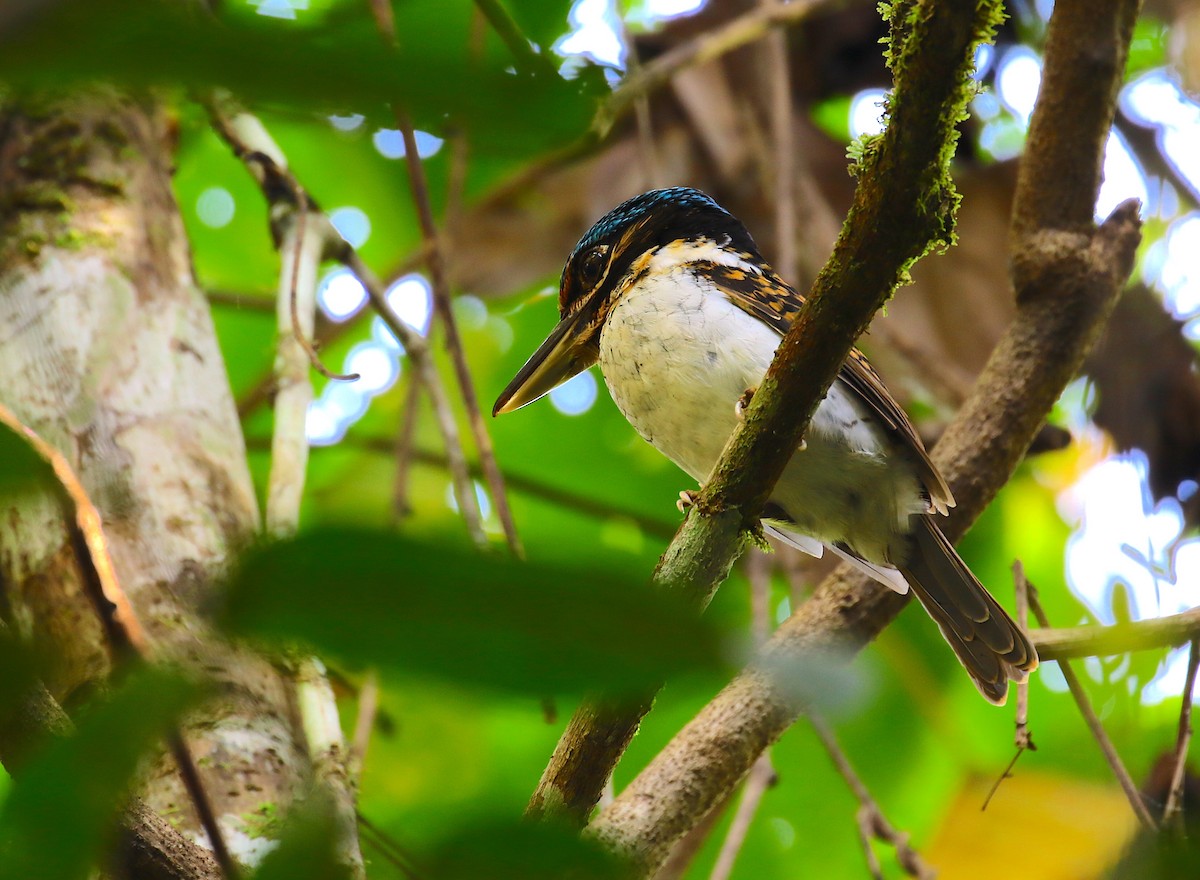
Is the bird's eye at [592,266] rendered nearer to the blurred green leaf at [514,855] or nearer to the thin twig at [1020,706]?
the thin twig at [1020,706]

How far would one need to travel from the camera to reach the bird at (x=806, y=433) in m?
2.83

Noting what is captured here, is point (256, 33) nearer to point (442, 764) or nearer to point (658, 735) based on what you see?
point (442, 764)

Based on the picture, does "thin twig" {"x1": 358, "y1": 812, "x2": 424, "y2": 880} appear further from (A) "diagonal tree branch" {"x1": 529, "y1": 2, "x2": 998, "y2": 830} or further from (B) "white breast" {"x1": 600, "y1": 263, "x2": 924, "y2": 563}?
(B) "white breast" {"x1": 600, "y1": 263, "x2": 924, "y2": 563}

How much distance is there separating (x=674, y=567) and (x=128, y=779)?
1.24 meters

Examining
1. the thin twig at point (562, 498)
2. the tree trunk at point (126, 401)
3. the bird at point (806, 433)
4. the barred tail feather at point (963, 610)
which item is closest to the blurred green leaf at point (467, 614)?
the tree trunk at point (126, 401)

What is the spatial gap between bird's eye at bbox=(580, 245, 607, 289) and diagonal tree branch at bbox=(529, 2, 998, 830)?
1700 mm

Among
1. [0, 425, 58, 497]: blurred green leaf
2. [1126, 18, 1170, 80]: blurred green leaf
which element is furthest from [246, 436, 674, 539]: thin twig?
[0, 425, 58, 497]: blurred green leaf

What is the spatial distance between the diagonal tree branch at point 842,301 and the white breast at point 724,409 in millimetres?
973

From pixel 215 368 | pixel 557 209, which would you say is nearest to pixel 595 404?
pixel 557 209

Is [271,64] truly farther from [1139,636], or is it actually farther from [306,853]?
[1139,636]

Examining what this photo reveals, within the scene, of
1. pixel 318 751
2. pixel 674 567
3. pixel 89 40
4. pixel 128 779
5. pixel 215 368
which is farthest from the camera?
pixel 215 368

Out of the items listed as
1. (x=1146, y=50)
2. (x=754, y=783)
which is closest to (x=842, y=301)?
(x=754, y=783)

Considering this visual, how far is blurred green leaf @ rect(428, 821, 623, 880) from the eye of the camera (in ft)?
2.25

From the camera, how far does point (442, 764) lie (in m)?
3.42
